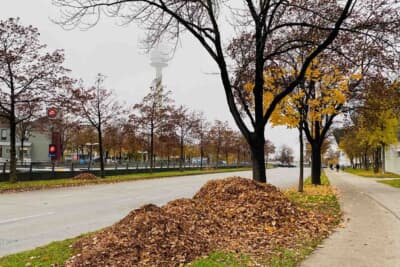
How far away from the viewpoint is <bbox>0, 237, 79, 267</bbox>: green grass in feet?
18.4

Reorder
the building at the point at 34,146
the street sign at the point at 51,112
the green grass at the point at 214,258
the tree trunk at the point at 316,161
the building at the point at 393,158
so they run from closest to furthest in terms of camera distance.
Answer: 1. the green grass at the point at 214,258
2. the tree trunk at the point at 316,161
3. the street sign at the point at 51,112
4. the building at the point at 393,158
5. the building at the point at 34,146

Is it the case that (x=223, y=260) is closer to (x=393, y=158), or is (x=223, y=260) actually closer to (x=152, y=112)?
(x=152, y=112)

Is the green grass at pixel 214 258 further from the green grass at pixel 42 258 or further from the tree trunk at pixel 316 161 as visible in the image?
the tree trunk at pixel 316 161

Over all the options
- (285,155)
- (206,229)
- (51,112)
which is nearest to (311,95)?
(206,229)

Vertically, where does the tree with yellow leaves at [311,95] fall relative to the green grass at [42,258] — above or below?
above

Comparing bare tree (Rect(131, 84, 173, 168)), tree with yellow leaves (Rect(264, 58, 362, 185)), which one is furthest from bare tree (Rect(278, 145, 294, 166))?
tree with yellow leaves (Rect(264, 58, 362, 185))

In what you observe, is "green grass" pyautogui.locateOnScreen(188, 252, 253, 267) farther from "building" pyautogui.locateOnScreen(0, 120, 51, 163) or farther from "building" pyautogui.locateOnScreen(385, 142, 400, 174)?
"building" pyautogui.locateOnScreen(0, 120, 51, 163)

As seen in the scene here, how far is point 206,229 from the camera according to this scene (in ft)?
22.9

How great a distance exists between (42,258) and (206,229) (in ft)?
8.53

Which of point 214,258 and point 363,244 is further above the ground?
point 214,258

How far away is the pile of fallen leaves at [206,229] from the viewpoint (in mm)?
5492

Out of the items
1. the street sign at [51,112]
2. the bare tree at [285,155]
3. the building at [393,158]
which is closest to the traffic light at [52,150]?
the street sign at [51,112]

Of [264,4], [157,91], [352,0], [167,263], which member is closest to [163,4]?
[264,4]

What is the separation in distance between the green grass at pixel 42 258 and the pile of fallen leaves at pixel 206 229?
0.61 ft
